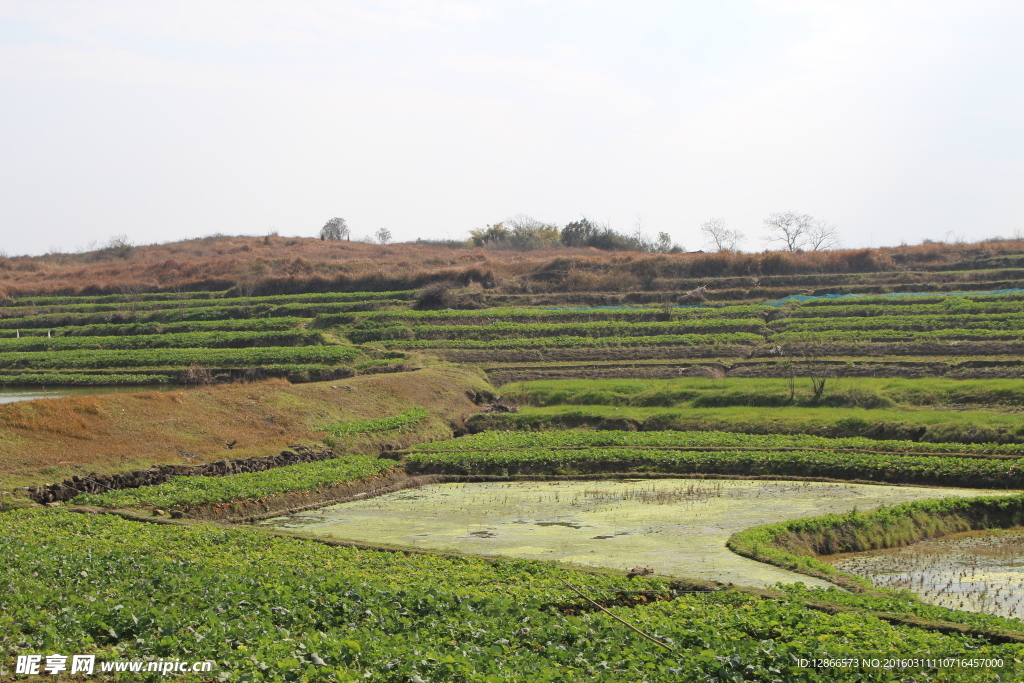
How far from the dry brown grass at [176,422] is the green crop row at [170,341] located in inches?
708

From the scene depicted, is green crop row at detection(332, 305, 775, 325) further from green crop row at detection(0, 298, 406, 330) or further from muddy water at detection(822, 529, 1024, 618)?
muddy water at detection(822, 529, 1024, 618)

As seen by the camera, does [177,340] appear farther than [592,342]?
Yes

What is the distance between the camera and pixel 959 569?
18.0m

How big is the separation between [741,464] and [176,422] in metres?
20.1

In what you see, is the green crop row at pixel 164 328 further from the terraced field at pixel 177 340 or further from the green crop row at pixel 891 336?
the green crop row at pixel 891 336

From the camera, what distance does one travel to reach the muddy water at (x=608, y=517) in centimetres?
1905

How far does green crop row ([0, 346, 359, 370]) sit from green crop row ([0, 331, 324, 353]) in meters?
1.67

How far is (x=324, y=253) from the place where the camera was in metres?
104

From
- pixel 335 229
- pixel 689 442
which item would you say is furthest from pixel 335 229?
pixel 689 442

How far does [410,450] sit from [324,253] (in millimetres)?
74146

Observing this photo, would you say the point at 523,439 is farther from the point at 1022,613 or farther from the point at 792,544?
the point at 1022,613

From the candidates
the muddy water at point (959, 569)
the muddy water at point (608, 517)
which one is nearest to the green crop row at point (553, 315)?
the muddy water at point (608, 517)

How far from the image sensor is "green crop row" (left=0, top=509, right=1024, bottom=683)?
10.7 m

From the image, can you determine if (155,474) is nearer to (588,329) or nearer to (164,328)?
(588,329)
